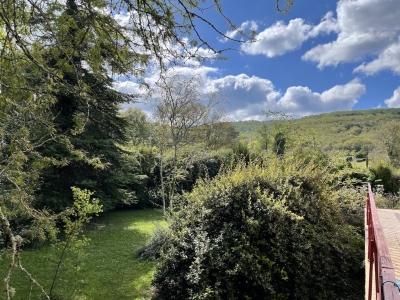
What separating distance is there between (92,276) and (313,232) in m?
4.70

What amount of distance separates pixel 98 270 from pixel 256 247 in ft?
13.0

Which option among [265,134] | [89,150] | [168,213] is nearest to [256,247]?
[168,213]

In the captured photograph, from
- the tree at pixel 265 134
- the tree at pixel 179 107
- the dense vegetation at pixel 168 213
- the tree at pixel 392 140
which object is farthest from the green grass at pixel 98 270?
the tree at pixel 392 140

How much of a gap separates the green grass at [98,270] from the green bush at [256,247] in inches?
45.3

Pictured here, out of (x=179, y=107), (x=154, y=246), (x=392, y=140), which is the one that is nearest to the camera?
(x=154, y=246)

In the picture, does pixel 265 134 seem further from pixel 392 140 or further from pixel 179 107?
pixel 179 107

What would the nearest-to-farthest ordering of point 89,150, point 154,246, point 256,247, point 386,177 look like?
point 256,247 < point 154,246 < point 89,150 < point 386,177

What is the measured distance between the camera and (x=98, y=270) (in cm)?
636

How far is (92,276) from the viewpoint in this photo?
19.7ft

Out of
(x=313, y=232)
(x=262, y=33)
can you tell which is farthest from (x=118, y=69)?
(x=313, y=232)

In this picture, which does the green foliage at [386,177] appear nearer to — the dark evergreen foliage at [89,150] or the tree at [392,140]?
the dark evergreen foliage at [89,150]

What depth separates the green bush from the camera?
4.25m

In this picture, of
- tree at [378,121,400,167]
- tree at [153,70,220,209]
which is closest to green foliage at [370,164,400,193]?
tree at [153,70,220,209]

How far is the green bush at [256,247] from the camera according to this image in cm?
425
